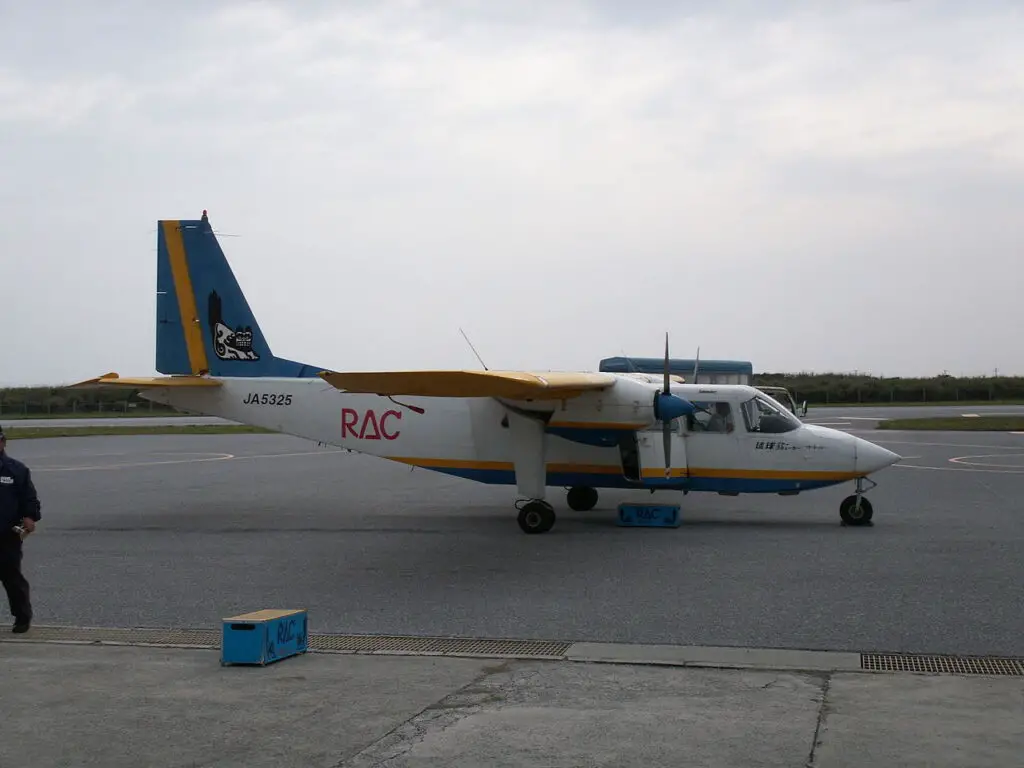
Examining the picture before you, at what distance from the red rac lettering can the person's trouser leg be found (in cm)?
876

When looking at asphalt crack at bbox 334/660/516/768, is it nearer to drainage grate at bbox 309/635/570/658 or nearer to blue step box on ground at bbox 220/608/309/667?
drainage grate at bbox 309/635/570/658

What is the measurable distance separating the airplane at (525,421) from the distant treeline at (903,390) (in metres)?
64.0

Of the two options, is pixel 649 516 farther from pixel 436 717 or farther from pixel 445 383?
pixel 436 717

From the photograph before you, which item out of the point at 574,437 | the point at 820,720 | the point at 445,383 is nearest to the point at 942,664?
the point at 820,720

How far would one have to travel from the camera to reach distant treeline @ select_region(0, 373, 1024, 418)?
259 feet

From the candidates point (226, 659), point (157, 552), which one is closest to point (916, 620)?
point (226, 659)

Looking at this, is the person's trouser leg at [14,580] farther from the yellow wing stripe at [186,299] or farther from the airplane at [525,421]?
the yellow wing stripe at [186,299]

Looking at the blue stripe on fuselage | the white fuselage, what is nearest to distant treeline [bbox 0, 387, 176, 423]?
the white fuselage

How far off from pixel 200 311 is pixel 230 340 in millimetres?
770

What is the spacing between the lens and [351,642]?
31.4 feet

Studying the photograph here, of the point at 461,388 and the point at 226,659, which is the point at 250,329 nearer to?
the point at 461,388

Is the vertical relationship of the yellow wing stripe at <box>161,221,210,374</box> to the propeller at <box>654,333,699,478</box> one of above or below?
above

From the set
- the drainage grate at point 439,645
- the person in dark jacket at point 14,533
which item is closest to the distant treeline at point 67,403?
the person in dark jacket at point 14,533

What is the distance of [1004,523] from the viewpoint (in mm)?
16812
